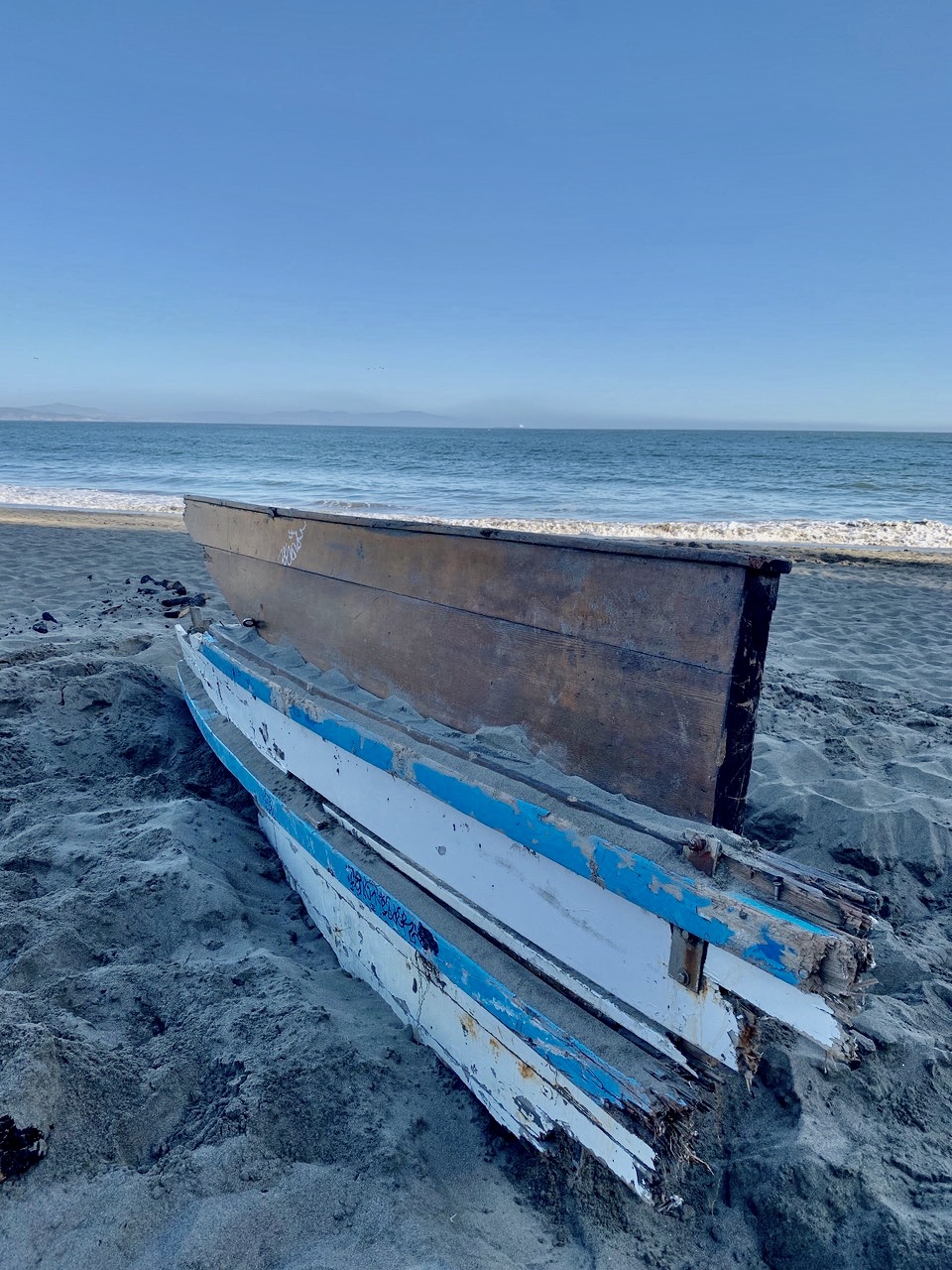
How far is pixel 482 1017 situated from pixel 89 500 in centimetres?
1727

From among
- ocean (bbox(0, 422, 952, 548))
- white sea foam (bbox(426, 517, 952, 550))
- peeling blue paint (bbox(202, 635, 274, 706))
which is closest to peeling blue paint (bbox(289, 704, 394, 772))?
peeling blue paint (bbox(202, 635, 274, 706))

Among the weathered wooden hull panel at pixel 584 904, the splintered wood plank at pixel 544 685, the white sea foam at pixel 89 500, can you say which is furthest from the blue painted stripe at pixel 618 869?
the white sea foam at pixel 89 500

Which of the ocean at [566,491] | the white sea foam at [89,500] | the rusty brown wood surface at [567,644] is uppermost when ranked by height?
the rusty brown wood surface at [567,644]

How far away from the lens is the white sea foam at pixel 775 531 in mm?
11758

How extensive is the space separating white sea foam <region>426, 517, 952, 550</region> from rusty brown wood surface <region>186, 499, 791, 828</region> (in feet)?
29.7

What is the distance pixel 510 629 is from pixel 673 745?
64cm

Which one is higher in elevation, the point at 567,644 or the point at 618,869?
the point at 567,644

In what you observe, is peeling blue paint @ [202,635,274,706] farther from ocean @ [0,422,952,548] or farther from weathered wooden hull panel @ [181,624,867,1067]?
ocean @ [0,422,952,548]

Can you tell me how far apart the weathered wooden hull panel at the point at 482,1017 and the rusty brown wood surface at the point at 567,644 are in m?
0.55

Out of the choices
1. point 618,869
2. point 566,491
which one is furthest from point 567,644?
point 566,491

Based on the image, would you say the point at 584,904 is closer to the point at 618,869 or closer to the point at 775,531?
the point at 618,869

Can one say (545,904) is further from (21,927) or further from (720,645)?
(21,927)

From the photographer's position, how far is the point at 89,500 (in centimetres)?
1599

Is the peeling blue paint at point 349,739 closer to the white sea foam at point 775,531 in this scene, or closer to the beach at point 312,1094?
the beach at point 312,1094
